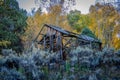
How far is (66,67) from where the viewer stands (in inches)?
650

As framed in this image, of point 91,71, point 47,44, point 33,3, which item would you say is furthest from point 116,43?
point 91,71

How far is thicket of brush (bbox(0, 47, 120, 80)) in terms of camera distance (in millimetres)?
14375

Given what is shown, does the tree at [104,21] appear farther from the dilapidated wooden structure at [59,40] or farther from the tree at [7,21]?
the tree at [7,21]

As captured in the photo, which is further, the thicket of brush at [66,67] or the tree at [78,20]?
the tree at [78,20]

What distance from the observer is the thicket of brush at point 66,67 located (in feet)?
47.2

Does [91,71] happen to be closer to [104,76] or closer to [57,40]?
[104,76]

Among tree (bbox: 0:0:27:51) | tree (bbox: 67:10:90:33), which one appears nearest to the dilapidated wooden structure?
tree (bbox: 0:0:27:51)

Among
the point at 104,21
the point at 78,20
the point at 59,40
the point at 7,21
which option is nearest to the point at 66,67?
the point at 7,21

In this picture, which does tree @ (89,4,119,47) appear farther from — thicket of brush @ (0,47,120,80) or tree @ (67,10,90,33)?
thicket of brush @ (0,47,120,80)

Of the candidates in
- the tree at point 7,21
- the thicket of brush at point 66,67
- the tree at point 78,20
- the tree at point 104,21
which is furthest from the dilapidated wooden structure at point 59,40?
the tree at point 78,20

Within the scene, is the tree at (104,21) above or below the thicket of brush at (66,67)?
above

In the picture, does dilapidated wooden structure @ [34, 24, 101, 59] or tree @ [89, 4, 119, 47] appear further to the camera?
tree @ [89, 4, 119, 47]

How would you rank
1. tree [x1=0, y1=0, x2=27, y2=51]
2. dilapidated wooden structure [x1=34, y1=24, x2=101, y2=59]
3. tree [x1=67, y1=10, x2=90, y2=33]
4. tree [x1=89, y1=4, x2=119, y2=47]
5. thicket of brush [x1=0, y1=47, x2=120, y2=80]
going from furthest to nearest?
1. tree [x1=67, y1=10, x2=90, y2=33]
2. tree [x1=89, y1=4, x2=119, y2=47]
3. dilapidated wooden structure [x1=34, y1=24, x2=101, y2=59]
4. tree [x1=0, y1=0, x2=27, y2=51]
5. thicket of brush [x1=0, y1=47, x2=120, y2=80]

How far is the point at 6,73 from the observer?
534 inches
